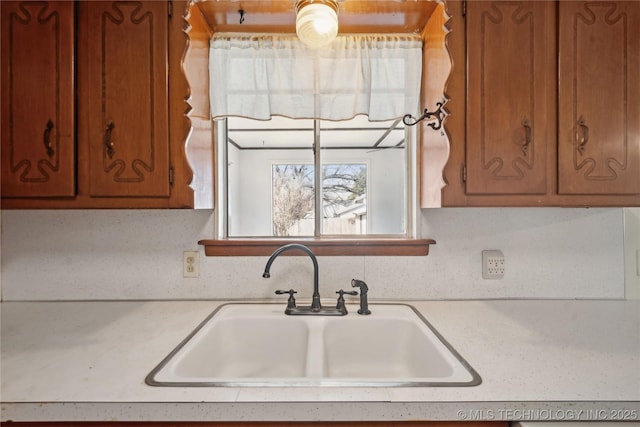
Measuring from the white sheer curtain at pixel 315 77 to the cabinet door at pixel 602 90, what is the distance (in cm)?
54

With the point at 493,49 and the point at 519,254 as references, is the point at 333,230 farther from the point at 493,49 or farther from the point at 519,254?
the point at 493,49

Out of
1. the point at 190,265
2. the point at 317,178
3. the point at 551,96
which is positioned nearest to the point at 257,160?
the point at 317,178

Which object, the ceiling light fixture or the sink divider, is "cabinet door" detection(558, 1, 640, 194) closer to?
the ceiling light fixture

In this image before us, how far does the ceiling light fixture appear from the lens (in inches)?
40.8

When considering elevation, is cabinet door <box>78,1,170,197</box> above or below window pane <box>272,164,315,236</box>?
above

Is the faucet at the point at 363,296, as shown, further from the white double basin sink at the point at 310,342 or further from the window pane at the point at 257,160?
the window pane at the point at 257,160

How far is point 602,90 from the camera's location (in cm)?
108

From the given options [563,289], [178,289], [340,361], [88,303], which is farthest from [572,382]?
[88,303]

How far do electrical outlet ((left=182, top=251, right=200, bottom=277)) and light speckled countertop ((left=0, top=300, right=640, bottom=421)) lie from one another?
0.27m

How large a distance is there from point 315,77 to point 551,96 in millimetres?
894

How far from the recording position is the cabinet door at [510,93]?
1081 mm

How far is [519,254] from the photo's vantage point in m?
1.40

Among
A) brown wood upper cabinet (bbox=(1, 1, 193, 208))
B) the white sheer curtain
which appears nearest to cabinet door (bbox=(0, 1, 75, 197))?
brown wood upper cabinet (bbox=(1, 1, 193, 208))

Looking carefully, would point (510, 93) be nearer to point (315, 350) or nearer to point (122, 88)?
point (315, 350)
